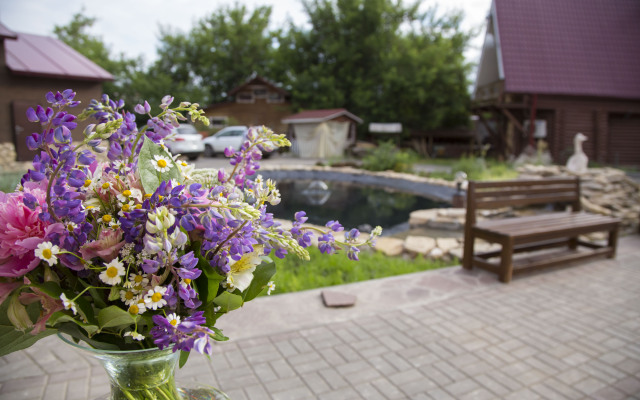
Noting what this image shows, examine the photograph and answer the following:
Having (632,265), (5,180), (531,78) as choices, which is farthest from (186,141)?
(632,265)

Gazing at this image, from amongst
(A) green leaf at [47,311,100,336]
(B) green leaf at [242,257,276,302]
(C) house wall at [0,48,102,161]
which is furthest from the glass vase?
(C) house wall at [0,48,102,161]

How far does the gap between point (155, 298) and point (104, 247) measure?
140mm

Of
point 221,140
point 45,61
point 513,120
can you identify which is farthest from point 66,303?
point 221,140

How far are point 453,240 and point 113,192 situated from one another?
19.4 ft

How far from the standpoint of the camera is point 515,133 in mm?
19953

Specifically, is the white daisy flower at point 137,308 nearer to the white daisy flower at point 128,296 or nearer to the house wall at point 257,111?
the white daisy flower at point 128,296

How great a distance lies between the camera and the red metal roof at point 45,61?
1258 centimetres

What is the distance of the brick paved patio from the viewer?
2.74m

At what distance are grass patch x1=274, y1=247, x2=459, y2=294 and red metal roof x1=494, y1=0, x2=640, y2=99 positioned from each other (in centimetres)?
1409

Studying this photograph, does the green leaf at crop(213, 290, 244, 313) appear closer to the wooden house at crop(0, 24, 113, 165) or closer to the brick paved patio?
the brick paved patio

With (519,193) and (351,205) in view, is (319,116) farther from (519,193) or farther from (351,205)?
(519,193)

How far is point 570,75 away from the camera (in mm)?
18250

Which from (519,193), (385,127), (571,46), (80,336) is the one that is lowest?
(519,193)

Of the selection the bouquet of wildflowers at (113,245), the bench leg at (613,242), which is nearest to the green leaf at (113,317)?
the bouquet of wildflowers at (113,245)
